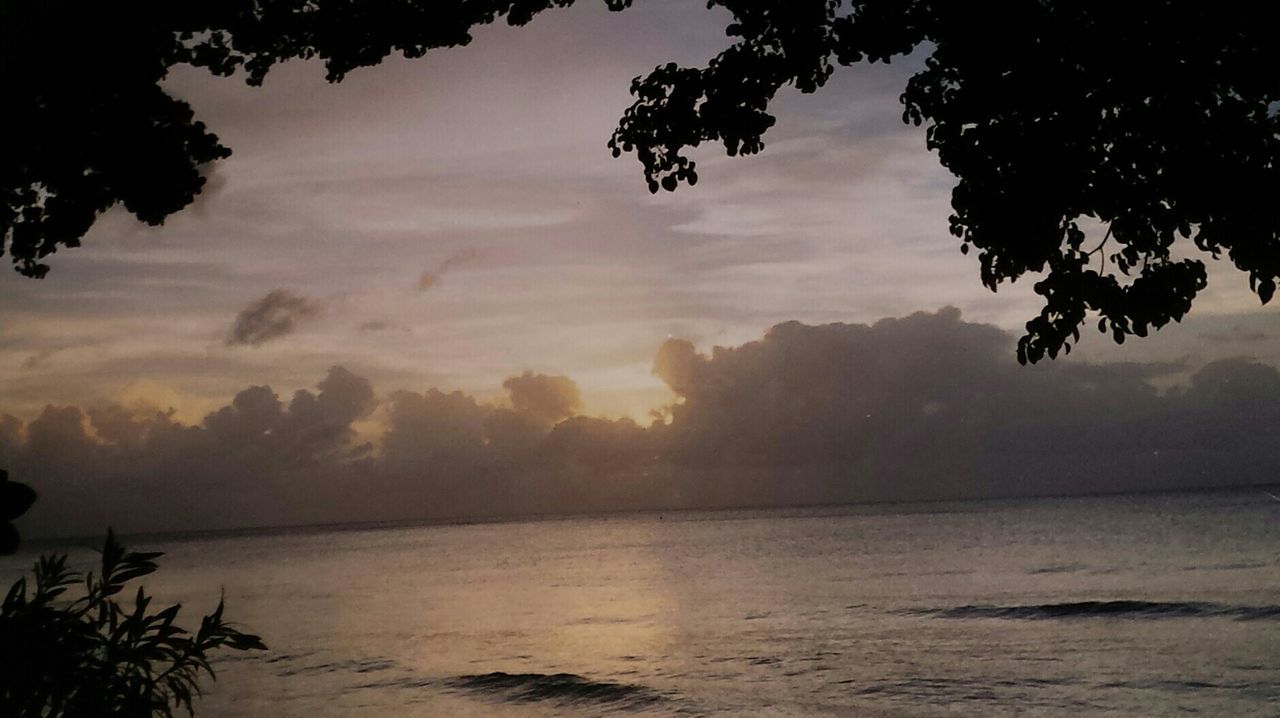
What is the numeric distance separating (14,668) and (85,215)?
3.61m

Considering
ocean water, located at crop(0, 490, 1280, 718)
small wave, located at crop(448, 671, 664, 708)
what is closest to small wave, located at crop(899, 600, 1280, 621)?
ocean water, located at crop(0, 490, 1280, 718)

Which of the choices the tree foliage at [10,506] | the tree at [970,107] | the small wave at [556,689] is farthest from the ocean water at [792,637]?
the tree foliage at [10,506]

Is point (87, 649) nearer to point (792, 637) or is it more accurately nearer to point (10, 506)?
point (10, 506)

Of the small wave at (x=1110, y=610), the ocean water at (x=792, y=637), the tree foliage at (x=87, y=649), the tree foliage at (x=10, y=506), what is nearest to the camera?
the tree foliage at (x=10, y=506)

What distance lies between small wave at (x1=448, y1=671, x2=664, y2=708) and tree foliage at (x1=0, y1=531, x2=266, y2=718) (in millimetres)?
19235

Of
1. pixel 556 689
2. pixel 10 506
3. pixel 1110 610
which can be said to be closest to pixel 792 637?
pixel 556 689

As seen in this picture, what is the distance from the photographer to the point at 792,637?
36.1 metres

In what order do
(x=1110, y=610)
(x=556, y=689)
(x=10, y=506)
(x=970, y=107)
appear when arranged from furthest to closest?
1. (x=1110, y=610)
2. (x=556, y=689)
3. (x=970, y=107)
4. (x=10, y=506)

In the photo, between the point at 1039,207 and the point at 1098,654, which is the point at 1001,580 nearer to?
the point at 1098,654

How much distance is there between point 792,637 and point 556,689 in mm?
11336

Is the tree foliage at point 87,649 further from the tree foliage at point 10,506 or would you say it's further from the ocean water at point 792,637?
the ocean water at point 792,637

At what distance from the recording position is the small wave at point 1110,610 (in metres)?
36.2

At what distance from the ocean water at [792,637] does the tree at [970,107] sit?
18.0m

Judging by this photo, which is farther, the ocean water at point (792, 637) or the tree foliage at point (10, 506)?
the ocean water at point (792, 637)
